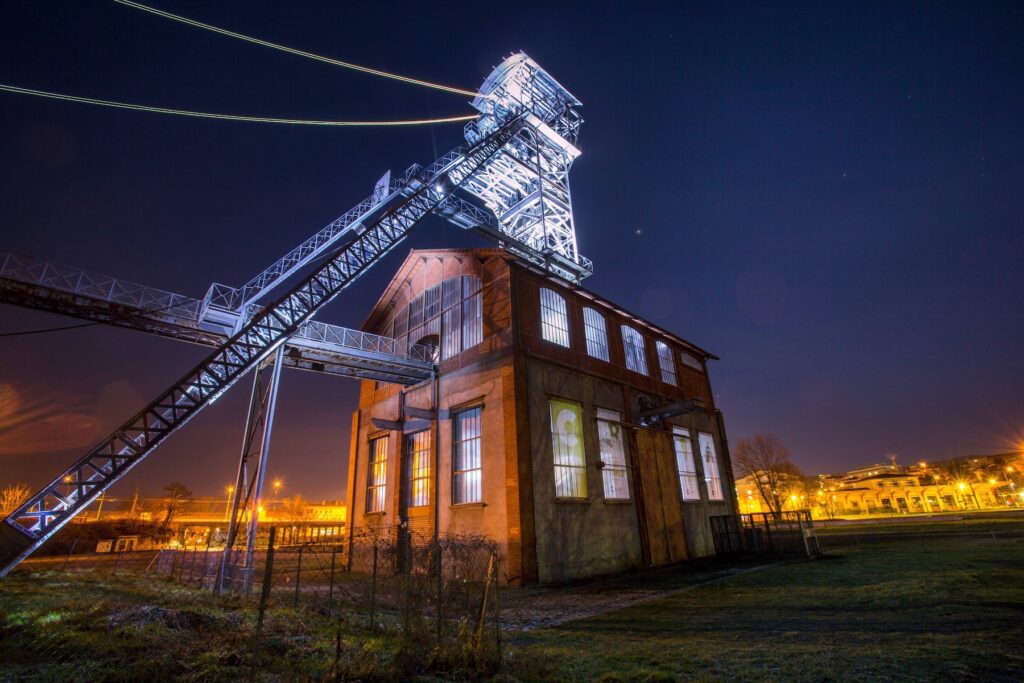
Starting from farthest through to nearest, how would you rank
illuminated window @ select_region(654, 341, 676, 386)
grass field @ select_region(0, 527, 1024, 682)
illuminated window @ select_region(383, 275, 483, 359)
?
illuminated window @ select_region(654, 341, 676, 386) < illuminated window @ select_region(383, 275, 483, 359) < grass field @ select_region(0, 527, 1024, 682)

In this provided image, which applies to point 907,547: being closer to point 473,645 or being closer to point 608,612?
point 608,612

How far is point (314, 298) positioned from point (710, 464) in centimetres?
2260

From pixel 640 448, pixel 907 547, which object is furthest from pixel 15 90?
pixel 907 547

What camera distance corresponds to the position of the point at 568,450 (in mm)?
17516

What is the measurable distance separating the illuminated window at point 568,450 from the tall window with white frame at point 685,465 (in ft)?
25.6

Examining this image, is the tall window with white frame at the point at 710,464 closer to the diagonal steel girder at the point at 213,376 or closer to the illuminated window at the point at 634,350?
the illuminated window at the point at 634,350

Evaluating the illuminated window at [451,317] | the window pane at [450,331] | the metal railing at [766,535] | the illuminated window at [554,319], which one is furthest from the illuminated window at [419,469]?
the metal railing at [766,535]

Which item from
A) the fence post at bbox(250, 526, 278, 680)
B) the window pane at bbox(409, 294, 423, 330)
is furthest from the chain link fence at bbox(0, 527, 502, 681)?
the window pane at bbox(409, 294, 423, 330)

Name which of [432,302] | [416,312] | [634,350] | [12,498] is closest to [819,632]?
[634,350]

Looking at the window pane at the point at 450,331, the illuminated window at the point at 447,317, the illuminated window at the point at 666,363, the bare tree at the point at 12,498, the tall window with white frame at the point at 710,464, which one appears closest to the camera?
the illuminated window at the point at 447,317

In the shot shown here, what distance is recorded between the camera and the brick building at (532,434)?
16016 millimetres

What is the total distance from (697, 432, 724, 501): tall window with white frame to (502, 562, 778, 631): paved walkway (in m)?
7.56

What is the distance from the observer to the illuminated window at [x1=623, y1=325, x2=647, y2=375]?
2355cm

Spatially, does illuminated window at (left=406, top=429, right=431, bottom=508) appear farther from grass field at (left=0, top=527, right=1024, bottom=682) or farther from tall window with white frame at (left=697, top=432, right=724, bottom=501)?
tall window with white frame at (left=697, top=432, right=724, bottom=501)
